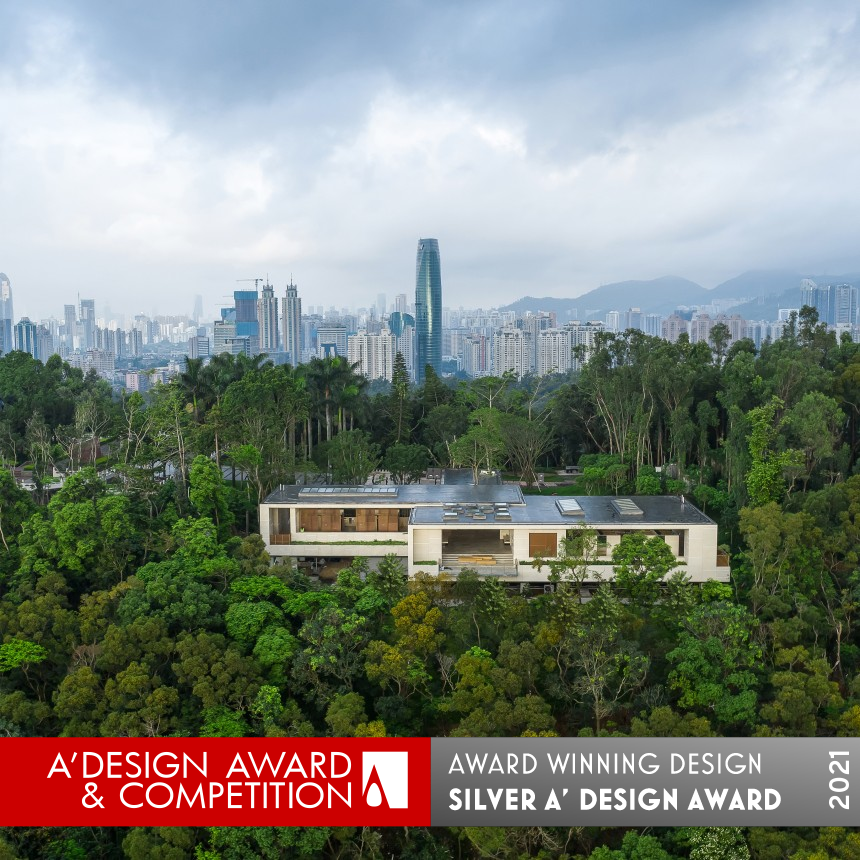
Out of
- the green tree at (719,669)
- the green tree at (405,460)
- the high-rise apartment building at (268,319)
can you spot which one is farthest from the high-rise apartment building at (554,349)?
the green tree at (719,669)

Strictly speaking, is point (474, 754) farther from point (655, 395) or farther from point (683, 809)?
point (655, 395)

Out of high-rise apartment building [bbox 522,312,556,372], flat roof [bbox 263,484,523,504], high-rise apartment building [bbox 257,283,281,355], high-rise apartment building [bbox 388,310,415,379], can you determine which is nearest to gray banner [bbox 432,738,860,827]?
flat roof [bbox 263,484,523,504]

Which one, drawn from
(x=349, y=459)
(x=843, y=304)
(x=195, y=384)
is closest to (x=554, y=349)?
(x=843, y=304)

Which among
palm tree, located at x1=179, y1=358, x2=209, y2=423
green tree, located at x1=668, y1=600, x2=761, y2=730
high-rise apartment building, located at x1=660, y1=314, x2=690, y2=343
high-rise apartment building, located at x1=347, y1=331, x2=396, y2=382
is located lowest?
green tree, located at x1=668, y1=600, x2=761, y2=730

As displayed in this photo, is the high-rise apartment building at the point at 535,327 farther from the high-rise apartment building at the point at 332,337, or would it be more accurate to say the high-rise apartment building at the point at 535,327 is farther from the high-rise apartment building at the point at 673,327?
the high-rise apartment building at the point at 332,337

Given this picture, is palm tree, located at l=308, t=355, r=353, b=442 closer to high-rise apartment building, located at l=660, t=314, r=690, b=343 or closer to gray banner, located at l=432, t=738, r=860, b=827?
gray banner, located at l=432, t=738, r=860, b=827

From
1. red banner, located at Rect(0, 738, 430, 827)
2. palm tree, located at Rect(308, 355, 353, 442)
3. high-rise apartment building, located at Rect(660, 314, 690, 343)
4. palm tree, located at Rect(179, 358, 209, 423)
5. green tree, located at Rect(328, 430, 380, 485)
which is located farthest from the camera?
high-rise apartment building, located at Rect(660, 314, 690, 343)

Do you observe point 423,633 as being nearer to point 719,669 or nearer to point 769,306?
point 719,669
